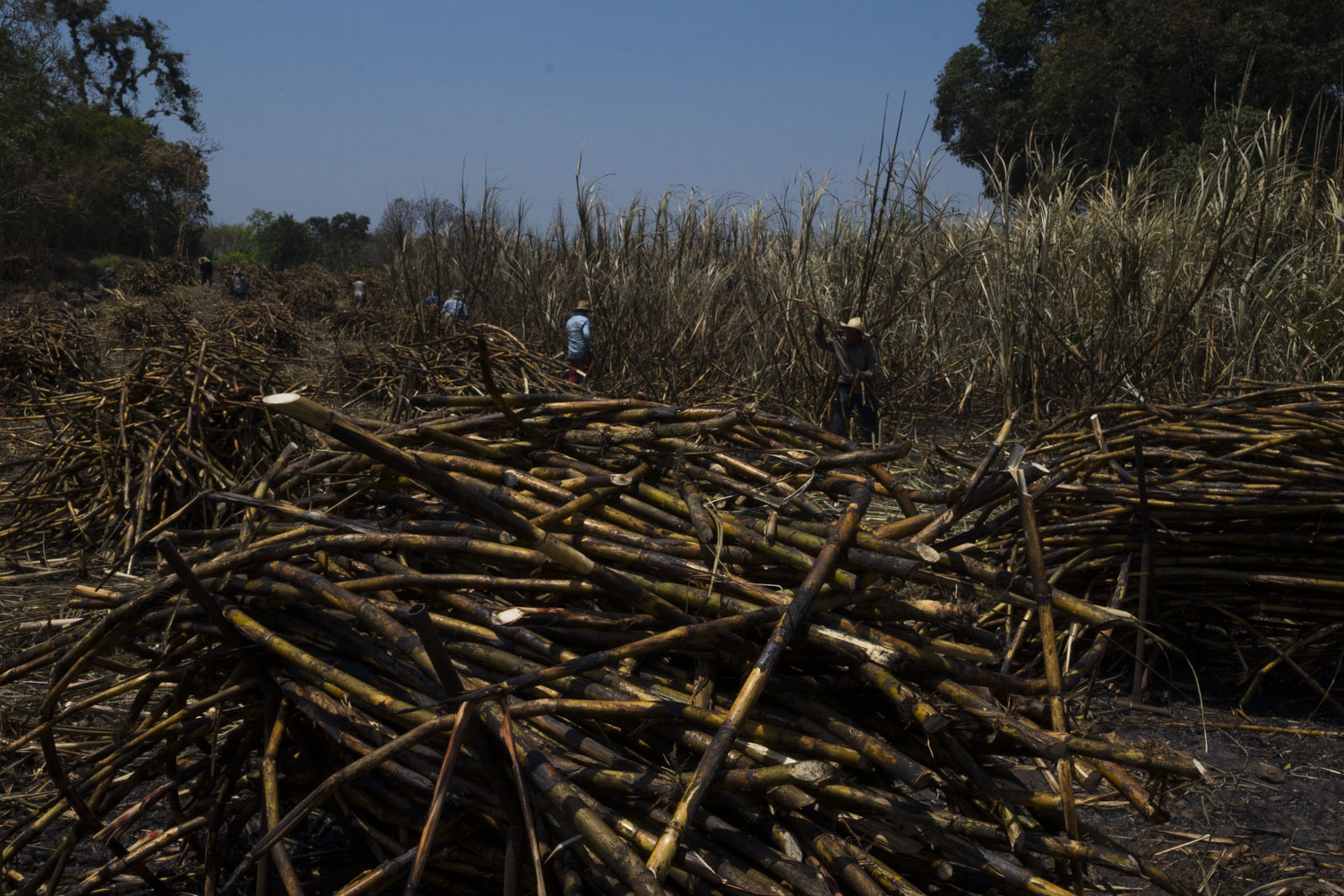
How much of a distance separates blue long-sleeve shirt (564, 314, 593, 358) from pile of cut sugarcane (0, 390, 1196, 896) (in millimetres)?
6719

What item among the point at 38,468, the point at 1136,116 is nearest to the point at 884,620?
the point at 38,468

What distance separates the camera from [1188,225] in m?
6.09

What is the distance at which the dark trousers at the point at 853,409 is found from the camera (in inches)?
265

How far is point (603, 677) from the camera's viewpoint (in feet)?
4.28

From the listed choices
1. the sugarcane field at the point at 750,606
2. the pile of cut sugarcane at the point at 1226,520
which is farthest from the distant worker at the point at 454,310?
the pile of cut sugarcane at the point at 1226,520

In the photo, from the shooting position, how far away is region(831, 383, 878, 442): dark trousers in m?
6.74

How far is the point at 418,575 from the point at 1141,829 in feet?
7.71

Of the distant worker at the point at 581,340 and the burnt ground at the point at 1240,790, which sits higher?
the distant worker at the point at 581,340

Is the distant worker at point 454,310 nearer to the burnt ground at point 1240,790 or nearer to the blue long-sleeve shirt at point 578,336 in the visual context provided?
the blue long-sleeve shirt at point 578,336

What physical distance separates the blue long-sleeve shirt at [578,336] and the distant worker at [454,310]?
3.32 ft

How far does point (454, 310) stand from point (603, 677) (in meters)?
9.13

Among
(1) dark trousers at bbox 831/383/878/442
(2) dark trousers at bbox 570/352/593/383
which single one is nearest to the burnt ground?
(1) dark trousers at bbox 831/383/878/442

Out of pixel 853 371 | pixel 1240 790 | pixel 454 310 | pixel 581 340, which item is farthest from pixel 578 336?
pixel 1240 790

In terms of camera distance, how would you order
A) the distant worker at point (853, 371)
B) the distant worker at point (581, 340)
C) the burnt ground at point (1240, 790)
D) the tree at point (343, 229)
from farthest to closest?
the tree at point (343, 229) → the distant worker at point (581, 340) → the distant worker at point (853, 371) → the burnt ground at point (1240, 790)
